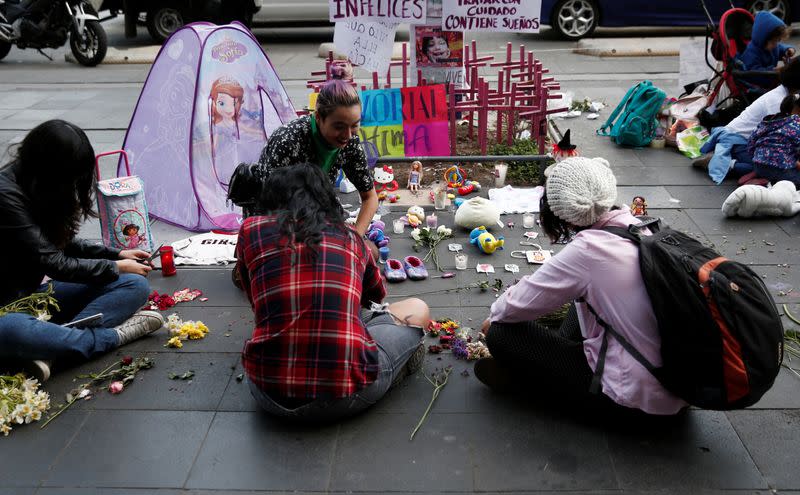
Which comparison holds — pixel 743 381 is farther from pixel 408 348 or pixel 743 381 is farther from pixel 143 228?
pixel 143 228

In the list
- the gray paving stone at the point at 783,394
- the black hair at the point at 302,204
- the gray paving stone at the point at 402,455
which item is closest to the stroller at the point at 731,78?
the gray paving stone at the point at 783,394

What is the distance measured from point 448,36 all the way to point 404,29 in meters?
7.25

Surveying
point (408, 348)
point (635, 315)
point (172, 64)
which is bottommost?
point (408, 348)

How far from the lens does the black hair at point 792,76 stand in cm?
521

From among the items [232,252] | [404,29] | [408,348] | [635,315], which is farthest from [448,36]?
[404,29]

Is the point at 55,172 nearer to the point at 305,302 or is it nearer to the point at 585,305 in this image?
the point at 305,302

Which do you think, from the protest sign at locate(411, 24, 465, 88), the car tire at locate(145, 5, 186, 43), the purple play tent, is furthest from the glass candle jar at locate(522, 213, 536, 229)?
the car tire at locate(145, 5, 186, 43)

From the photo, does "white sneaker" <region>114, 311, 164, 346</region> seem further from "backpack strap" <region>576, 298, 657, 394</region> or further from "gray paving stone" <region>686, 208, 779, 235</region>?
"gray paving stone" <region>686, 208, 779, 235</region>

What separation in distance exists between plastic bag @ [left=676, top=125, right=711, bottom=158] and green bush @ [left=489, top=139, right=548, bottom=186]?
4.36 feet

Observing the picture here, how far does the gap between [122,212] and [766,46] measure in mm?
5438

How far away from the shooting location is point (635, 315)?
2.41 metres

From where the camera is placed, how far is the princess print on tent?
4883 millimetres

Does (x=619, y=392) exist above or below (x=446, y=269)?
above

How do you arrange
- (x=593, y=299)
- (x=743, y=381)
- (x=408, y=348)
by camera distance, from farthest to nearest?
(x=408, y=348) → (x=593, y=299) → (x=743, y=381)
